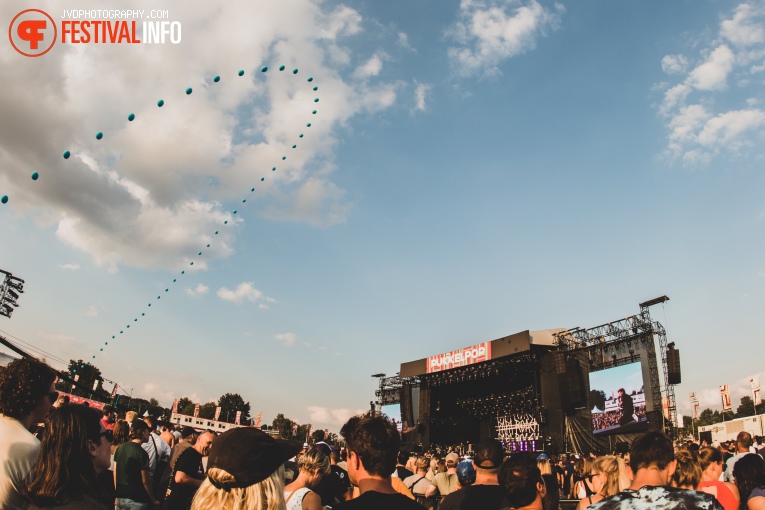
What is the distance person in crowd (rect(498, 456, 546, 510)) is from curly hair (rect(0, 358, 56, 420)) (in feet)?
9.46

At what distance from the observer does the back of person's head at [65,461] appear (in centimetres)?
222

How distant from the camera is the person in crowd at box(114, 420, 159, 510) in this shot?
205 inches

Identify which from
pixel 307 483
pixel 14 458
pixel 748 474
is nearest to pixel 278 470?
pixel 14 458

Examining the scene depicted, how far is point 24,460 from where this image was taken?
8.33 feet

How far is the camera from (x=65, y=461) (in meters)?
2.28

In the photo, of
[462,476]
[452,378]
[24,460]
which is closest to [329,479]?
[462,476]

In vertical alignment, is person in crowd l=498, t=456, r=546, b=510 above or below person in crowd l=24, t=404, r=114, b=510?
below

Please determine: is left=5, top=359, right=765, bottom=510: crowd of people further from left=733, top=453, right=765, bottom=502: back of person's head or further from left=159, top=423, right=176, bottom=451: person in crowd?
left=159, top=423, right=176, bottom=451: person in crowd

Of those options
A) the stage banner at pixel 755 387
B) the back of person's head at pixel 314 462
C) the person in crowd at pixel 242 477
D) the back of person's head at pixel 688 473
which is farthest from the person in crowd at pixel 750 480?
the stage banner at pixel 755 387

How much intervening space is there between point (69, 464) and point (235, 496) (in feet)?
2.93

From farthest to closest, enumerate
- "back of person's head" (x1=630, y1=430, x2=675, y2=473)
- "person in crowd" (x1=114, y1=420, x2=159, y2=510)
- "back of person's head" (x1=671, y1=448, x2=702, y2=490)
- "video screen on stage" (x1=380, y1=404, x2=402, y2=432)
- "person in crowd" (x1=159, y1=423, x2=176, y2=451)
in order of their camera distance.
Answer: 1. "video screen on stage" (x1=380, y1=404, x2=402, y2=432)
2. "person in crowd" (x1=159, y1=423, x2=176, y2=451)
3. "person in crowd" (x1=114, y1=420, x2=159, y2=510)
4. "back of person's head" (x1=671, y1=448, x2=702, y2=490)
5. "back of person's head" (x1=630, y1=430, x2=675, y2=473)

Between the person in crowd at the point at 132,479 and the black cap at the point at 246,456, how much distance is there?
3.90m

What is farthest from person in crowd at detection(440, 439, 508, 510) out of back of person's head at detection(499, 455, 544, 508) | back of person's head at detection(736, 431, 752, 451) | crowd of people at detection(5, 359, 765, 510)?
back of person's head at detection(736, 431, 752, 451)

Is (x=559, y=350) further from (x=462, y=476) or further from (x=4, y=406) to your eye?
(x=4, y=406)
